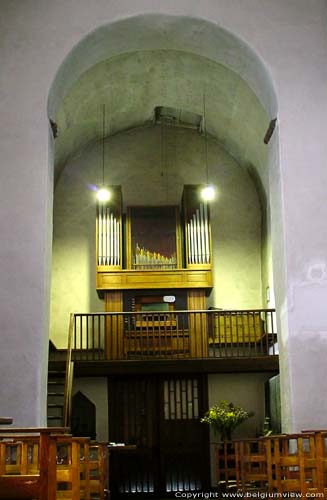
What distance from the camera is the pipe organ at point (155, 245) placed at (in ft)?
48.7

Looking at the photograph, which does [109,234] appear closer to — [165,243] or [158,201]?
[165,243]

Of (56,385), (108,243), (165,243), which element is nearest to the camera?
(56,385)

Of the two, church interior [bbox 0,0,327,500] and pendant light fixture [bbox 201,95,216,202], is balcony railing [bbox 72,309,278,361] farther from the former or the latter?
pendant light fixture [bbox 201,95,216,202]

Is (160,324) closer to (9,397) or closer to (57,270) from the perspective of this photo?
(57,270)

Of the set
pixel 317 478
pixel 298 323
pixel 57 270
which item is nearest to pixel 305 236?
pixel 298 323

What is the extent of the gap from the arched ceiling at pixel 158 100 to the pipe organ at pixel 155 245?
52.4 inches

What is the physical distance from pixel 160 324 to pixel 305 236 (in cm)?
657

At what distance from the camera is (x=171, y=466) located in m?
13.6

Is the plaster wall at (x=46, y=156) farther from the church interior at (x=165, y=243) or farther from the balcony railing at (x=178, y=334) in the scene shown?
the balcony railing at (x=178, y=334)

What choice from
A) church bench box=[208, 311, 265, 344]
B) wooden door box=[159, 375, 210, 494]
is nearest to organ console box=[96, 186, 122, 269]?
church bench box=[208, 311, 265, 344]

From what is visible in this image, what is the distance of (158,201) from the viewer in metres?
16.0

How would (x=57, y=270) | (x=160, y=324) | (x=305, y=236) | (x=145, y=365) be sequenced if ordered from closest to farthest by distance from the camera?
(x=305, y=236) → (x=145, y=365) → (x=160, y=324) → (x=57, y=270)

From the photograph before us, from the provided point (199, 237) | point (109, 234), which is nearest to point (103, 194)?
point (109, 234)

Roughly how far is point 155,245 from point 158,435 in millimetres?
3823
